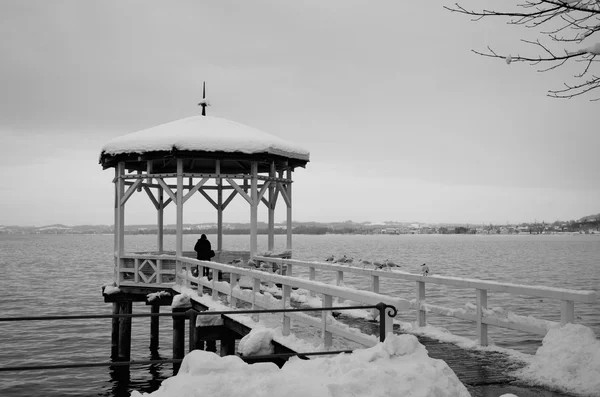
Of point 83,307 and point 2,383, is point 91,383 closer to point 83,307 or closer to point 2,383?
point 2,383

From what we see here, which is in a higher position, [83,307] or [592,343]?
[592,343]

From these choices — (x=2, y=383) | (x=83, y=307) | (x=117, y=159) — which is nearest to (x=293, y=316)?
(x=117, y=159)

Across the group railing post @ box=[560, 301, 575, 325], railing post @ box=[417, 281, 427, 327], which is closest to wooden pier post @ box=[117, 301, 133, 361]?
railing post @ box=[417, 281, 427, 327]

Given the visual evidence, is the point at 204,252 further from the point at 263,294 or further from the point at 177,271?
the point at 263,294

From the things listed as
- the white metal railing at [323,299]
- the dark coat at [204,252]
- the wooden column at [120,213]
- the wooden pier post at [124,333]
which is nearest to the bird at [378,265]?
the white metal railing at [323,299]

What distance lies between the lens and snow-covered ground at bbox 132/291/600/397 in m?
5.79

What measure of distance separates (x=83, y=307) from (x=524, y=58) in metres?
32.2

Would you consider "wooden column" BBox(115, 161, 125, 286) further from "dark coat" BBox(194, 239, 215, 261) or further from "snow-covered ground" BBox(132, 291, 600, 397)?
"snow-covered ground" BBox(132, 291, 600, 397)

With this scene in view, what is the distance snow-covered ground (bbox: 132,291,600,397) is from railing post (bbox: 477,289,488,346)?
181cm

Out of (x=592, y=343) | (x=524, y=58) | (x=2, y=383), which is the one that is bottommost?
(x=2, y=383)

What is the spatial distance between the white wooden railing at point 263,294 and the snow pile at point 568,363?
5.79 feet

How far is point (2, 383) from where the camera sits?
1817 centimetres

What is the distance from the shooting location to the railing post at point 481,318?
9.55 meters

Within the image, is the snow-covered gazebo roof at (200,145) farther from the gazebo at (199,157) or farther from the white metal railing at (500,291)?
the white metal railing at (500,291)
